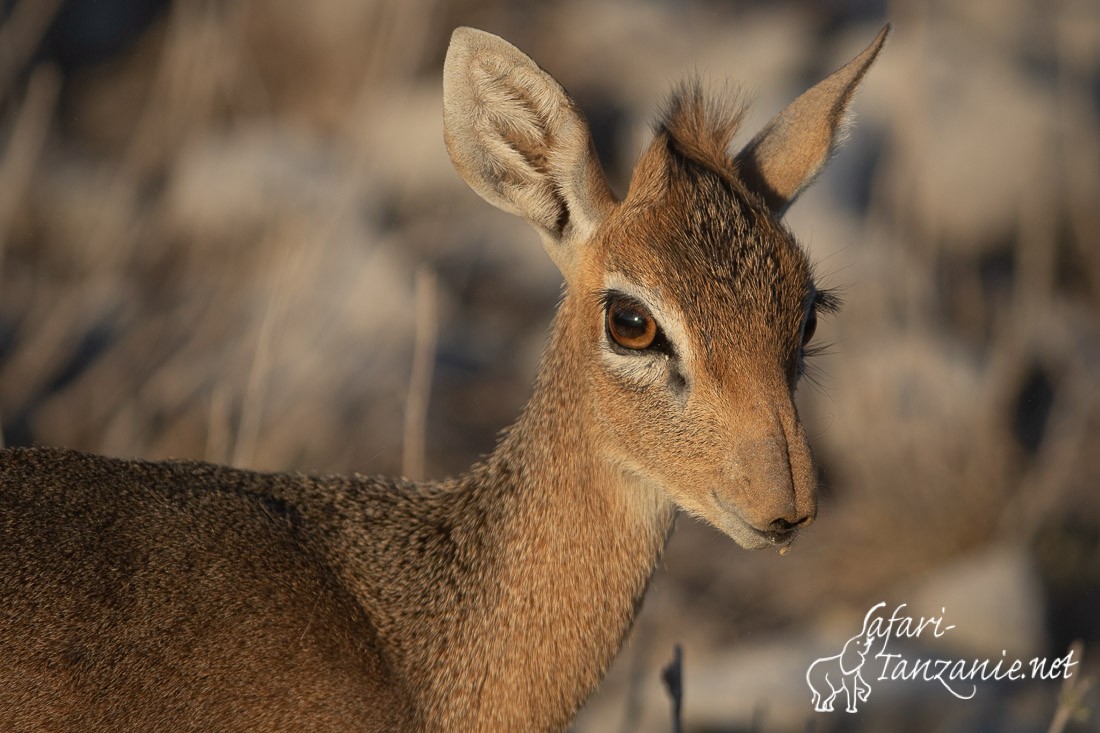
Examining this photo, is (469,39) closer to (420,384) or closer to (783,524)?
(783,524)

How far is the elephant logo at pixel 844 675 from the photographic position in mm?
5156

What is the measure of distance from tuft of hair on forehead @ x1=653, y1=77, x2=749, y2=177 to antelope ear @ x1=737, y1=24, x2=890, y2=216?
0.08 meters

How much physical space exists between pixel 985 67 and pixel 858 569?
4351 mm

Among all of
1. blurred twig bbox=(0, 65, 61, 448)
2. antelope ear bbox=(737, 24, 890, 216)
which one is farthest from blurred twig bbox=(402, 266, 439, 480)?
blurred twig bbox=(0, 65, 61, 448)

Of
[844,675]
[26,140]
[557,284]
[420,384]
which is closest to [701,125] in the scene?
[420,384]

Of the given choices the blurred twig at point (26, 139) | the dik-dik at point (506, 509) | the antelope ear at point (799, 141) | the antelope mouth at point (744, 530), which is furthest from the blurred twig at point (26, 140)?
the antelope mouth at point (744, 530)

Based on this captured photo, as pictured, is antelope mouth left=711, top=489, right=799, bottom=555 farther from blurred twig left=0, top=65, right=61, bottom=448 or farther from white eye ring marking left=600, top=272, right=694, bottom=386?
blurred twig left=0, top=65, right=61, bottom=448

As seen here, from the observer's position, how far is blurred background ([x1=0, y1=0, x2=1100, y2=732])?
234 inches

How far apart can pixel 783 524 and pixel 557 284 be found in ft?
19.4

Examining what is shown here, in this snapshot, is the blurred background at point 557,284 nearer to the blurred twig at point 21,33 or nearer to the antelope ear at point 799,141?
the blurred twig at point 21,33

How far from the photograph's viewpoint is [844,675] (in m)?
5.39

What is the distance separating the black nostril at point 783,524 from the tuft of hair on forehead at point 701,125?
94 cm

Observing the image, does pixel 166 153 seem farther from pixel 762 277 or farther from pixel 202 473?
pixel 762 277

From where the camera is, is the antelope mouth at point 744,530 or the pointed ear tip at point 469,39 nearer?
the antelope mouth at point 744,530
